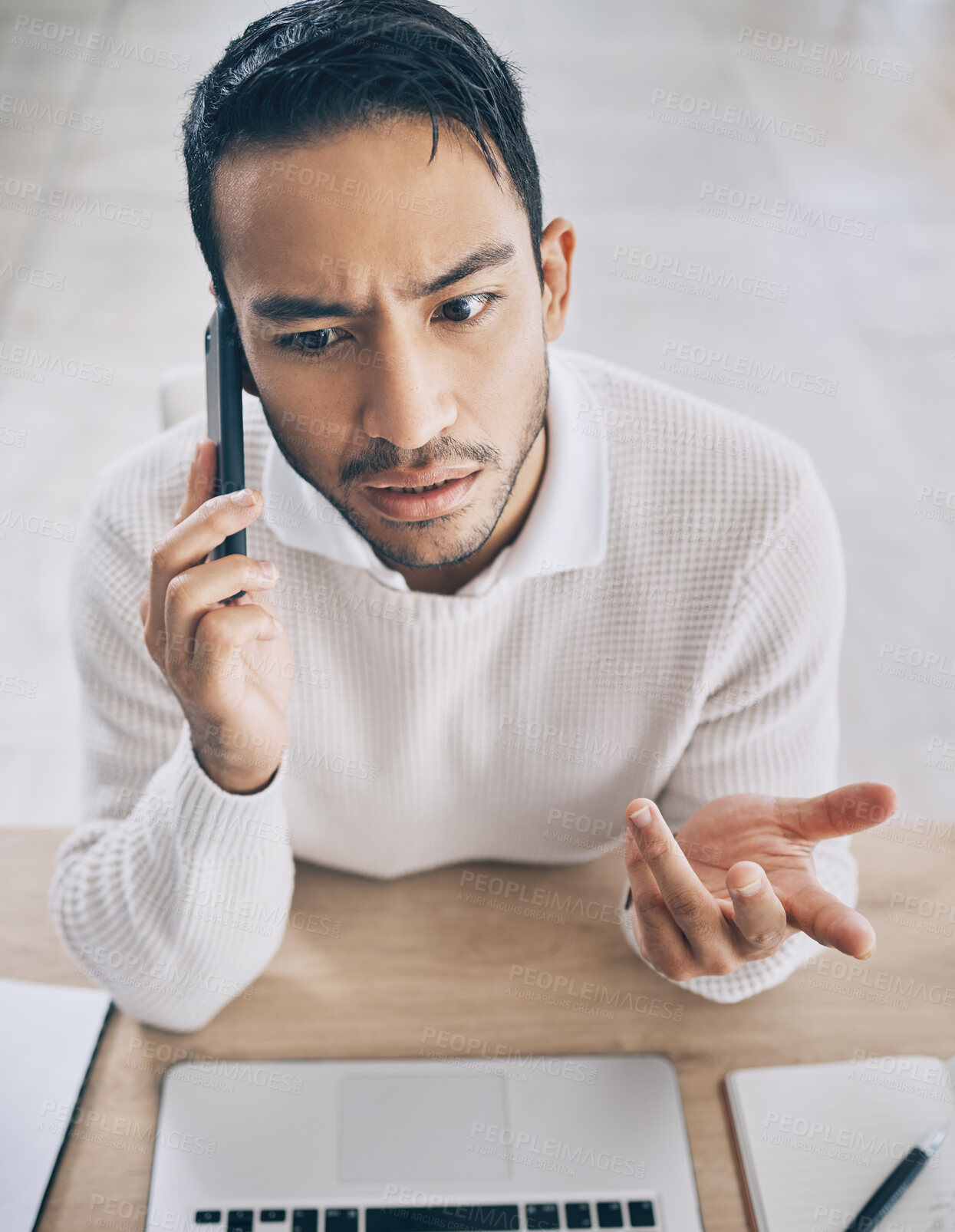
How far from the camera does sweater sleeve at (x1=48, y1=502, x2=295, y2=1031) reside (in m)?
1.03

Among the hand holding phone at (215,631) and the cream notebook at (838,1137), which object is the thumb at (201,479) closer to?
the hand holding phone at (215,631)

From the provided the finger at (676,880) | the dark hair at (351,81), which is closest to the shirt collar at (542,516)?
the dark hair at (351,81)

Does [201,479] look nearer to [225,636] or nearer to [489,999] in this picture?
[225,636]

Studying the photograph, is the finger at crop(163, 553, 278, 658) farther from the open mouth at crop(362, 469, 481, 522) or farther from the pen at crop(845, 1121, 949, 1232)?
the pen at crop(845, 1121, 949, 1232)

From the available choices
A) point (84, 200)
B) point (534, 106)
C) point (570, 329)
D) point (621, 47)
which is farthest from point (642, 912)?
point (621, 47)

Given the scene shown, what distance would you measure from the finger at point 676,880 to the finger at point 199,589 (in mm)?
400

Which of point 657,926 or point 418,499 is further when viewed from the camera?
point 418,499

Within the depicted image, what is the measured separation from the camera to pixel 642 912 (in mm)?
870

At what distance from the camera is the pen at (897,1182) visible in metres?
0.91

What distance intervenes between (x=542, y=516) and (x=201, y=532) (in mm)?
357

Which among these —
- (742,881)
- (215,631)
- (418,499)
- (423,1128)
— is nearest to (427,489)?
(418,499)

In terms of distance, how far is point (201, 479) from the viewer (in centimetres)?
105

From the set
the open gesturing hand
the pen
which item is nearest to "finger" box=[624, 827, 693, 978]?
the open gesturing hand

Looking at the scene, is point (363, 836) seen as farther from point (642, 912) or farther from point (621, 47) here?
point (621, 47)
